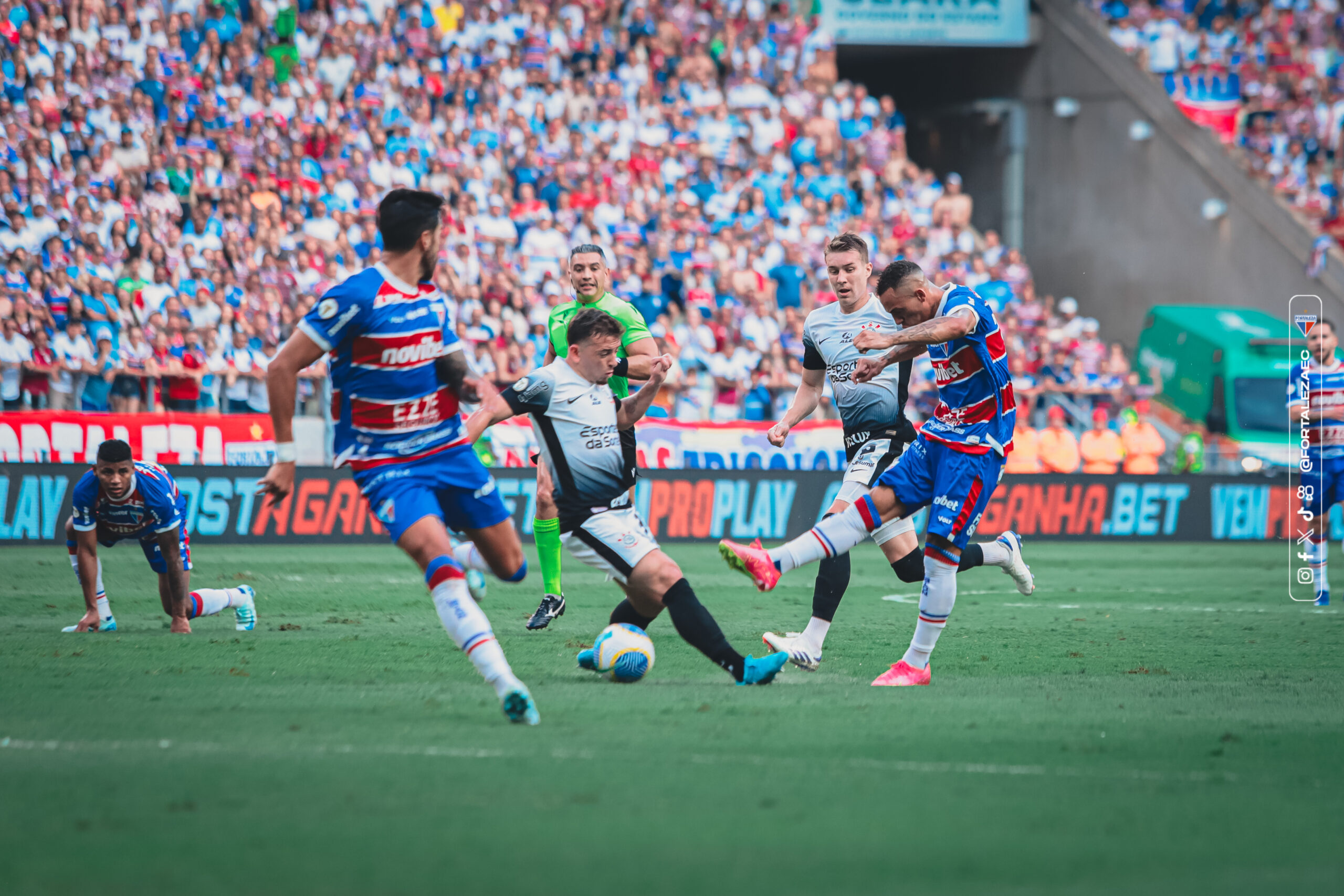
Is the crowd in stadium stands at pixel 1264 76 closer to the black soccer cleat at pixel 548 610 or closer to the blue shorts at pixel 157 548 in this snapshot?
the black soccer cleat at pixel 548 610

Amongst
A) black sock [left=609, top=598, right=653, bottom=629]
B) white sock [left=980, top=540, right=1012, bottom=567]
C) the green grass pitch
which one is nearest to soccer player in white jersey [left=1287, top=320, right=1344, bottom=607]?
the green grass pitch

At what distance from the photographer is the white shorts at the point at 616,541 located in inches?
291

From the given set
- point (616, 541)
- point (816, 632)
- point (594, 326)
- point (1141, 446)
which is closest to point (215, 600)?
point (616, 541)

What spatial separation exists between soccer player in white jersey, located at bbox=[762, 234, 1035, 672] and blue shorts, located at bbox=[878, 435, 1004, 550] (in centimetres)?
45

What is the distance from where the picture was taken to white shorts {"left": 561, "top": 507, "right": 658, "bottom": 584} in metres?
7.38

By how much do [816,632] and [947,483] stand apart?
1.33 metres

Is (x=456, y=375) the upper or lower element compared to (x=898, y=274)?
lower

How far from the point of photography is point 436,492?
255 inches

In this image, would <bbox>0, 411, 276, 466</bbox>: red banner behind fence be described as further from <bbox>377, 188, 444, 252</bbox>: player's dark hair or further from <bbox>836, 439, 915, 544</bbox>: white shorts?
<bbox>377, 188, 444, 252</bbox>: player's dark hair

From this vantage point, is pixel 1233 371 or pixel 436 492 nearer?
pixel 436 492

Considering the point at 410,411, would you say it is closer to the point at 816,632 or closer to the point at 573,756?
the point at 573,756

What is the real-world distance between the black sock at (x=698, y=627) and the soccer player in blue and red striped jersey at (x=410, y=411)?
972mm

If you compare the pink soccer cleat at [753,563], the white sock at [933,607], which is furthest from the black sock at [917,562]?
the pink soccer cleat at [753,563]

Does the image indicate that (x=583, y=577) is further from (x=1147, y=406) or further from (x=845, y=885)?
(x=1147, y=406)
